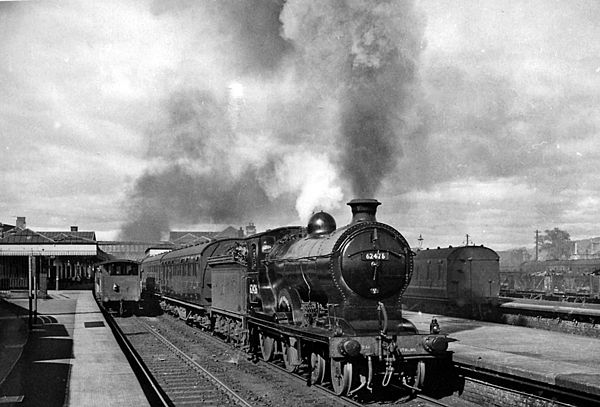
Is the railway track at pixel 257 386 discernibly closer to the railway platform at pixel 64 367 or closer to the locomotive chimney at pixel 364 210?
the railway platform at pixel 64 367

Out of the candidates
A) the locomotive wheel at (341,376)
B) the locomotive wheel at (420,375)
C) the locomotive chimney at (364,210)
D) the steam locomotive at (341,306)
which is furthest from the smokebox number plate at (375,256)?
the locomotive wheel at (420,375)

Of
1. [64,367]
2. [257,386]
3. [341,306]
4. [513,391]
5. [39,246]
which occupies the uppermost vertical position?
[39,246]

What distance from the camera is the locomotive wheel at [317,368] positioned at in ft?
36.6

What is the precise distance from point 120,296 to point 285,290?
1855 centimetres

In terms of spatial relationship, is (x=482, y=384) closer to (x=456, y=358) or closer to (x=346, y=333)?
(x=456, y=358)

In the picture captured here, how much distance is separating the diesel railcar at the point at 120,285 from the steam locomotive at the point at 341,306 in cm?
1585

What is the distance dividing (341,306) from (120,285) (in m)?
20.5

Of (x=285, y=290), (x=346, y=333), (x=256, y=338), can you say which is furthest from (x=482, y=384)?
(x=256, y=338)

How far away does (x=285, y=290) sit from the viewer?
12.5 meters

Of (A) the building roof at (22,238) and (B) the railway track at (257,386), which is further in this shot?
(A) the building roof at (22,238)

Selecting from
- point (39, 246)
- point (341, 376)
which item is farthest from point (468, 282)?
point (39, 246)

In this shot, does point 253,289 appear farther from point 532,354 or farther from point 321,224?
point 532,354

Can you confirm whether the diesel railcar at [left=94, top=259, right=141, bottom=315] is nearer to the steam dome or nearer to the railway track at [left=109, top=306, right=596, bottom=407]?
the railway track at [left=109, top=306, right=596, bottom=407]

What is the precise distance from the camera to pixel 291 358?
12367 mm
